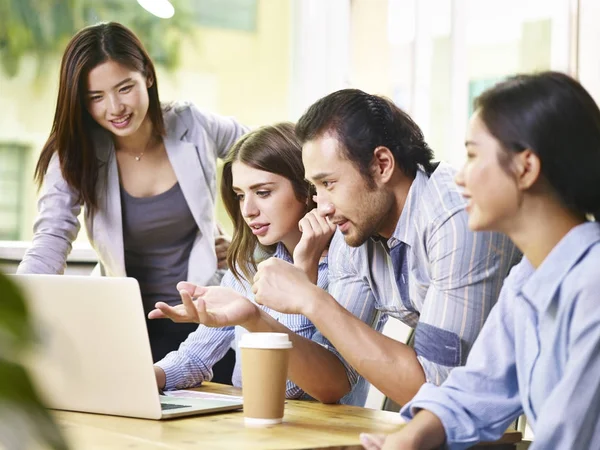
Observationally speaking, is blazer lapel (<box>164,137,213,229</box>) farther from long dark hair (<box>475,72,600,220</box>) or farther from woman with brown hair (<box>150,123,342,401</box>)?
long dark hair (<box>475,72,600,220</box>)

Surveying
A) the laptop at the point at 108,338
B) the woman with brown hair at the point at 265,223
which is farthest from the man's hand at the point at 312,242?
the laptop at the point at 108,338

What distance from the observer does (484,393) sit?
3.67 feet

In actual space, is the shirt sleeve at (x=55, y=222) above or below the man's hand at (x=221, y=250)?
above

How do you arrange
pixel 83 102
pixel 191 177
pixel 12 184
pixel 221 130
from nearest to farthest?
pixel 83 102 → pixel 191 177 → pixel 221 130 → pixel 12 184

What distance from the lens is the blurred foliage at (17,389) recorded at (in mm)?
174

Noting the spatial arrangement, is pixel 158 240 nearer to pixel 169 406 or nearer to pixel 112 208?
pixel 112 208

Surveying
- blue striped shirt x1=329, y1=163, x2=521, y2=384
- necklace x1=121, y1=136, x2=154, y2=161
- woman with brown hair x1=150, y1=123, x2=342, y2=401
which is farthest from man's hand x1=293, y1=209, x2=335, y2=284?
necklace x1=121, y1=136, x2=154, y2=161

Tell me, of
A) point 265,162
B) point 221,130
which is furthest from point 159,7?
point 265,162

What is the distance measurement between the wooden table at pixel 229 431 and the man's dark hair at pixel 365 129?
20.1 inches

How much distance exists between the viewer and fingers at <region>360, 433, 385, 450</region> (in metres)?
1.06

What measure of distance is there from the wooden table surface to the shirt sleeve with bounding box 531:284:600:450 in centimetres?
25

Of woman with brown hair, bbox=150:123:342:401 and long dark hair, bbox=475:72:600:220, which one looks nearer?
long dark hair, bbox=475:72:600:220

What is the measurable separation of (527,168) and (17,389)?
984 mm

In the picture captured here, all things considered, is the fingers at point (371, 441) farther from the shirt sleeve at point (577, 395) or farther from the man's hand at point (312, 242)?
the man's hand at point (312, 242)
